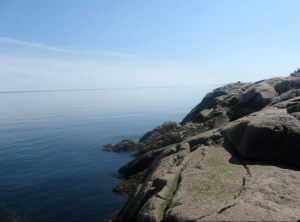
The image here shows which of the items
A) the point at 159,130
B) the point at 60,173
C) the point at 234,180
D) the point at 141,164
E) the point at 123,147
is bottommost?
the point at 123,147

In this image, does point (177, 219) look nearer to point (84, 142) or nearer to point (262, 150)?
point (262, 150)

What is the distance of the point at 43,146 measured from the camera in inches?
1391

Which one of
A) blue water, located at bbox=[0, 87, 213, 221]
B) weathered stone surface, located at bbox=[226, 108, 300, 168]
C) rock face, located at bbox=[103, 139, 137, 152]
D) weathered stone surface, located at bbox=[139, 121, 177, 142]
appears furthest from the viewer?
weathered stone surface, located at bbox=[139, 121, 177, 142]

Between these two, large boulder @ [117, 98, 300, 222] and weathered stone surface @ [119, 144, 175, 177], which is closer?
large boulder @ [117, 98, 300, 222]

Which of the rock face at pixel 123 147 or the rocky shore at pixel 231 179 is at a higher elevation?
the rocky shore at pixel 231 179

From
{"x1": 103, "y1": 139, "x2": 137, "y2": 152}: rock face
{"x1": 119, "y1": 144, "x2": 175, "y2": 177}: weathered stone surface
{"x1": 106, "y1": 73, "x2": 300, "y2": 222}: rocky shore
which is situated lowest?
{"x1": 103, "y1": 139, "x2": 137, "y2": 152}: rock face

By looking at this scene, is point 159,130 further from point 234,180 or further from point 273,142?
point 234,180

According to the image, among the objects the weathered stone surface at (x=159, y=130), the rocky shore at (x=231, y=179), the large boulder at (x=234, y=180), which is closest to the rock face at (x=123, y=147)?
the weathered stone surface at (x=159, y=130)

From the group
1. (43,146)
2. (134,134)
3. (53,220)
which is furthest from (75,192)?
(134,134)

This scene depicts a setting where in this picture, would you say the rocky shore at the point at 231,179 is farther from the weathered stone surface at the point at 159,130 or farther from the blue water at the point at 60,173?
the weathered stone surface at the point at 159,130

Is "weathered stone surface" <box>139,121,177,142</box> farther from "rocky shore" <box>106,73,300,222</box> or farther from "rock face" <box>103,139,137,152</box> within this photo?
"rocky shore" <box>106,73,300,222</box>

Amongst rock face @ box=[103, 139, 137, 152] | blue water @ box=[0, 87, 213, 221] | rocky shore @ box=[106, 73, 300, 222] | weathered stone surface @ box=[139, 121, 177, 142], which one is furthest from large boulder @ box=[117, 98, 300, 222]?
weathered stone surface @ box=[139, 121, 177, 142]

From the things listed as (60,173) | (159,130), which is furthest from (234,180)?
(159,130)

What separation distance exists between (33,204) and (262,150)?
14.5m
